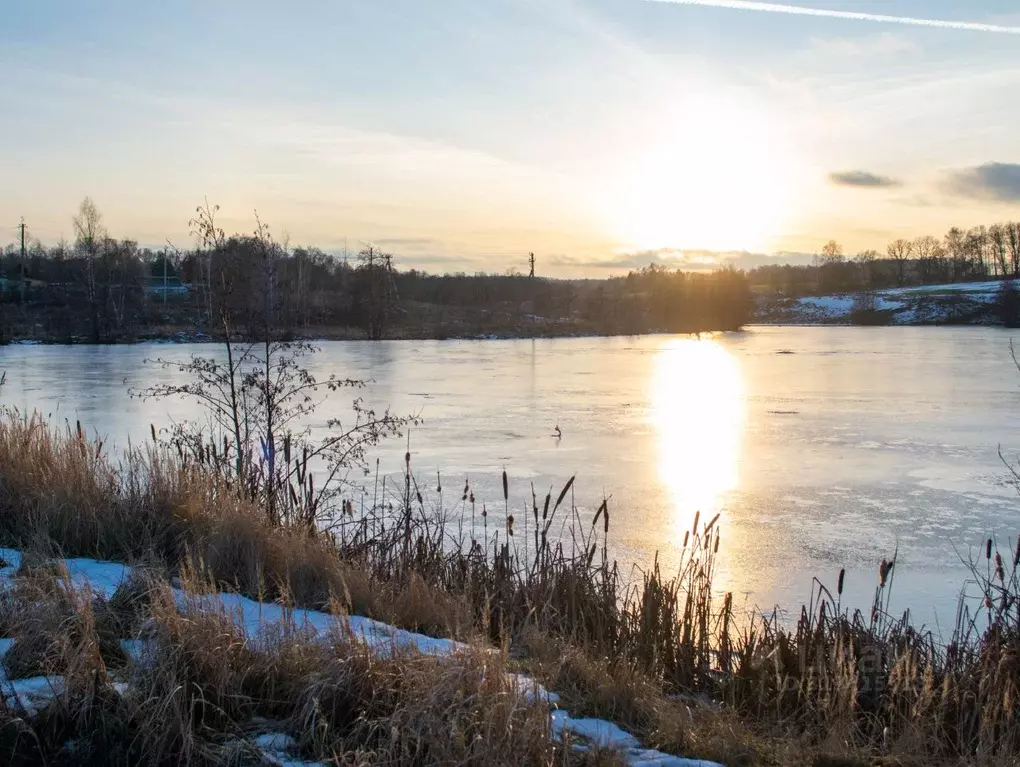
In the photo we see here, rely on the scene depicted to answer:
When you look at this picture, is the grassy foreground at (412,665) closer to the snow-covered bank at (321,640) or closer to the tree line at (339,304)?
the snow-covered bank at (321,640)

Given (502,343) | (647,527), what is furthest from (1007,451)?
(502,343)

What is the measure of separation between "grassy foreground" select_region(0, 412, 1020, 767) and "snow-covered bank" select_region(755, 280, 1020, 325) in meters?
64.6

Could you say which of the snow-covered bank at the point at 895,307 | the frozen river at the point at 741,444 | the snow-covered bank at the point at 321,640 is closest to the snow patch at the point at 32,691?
the snow-covered bank at the point at 321,640

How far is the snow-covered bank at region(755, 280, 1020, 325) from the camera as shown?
65.6m

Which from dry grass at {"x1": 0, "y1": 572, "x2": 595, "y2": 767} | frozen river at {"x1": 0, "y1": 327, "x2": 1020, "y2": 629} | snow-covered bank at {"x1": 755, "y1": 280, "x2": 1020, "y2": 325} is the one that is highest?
snow-covered bank at {"x1": 755, "y1": 280, "x2": 1020, "y2": 325}

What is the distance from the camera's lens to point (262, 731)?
2.98 metres

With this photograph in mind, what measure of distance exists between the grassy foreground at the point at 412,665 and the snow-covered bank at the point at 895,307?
64.6 meters

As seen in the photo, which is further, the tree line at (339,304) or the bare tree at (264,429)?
the tree line at (339,304)

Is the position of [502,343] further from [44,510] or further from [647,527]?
[44,510]

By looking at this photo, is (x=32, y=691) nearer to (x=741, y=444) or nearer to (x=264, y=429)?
(x=264, y=429)

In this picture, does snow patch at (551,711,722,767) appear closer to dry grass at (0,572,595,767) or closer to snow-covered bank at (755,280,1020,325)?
dry grass at (0,572,595,767)

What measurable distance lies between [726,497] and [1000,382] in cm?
1423

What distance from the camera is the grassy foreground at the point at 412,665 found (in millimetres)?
2842

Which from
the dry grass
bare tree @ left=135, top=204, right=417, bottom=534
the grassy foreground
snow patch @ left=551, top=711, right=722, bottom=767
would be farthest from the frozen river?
the dry grass
